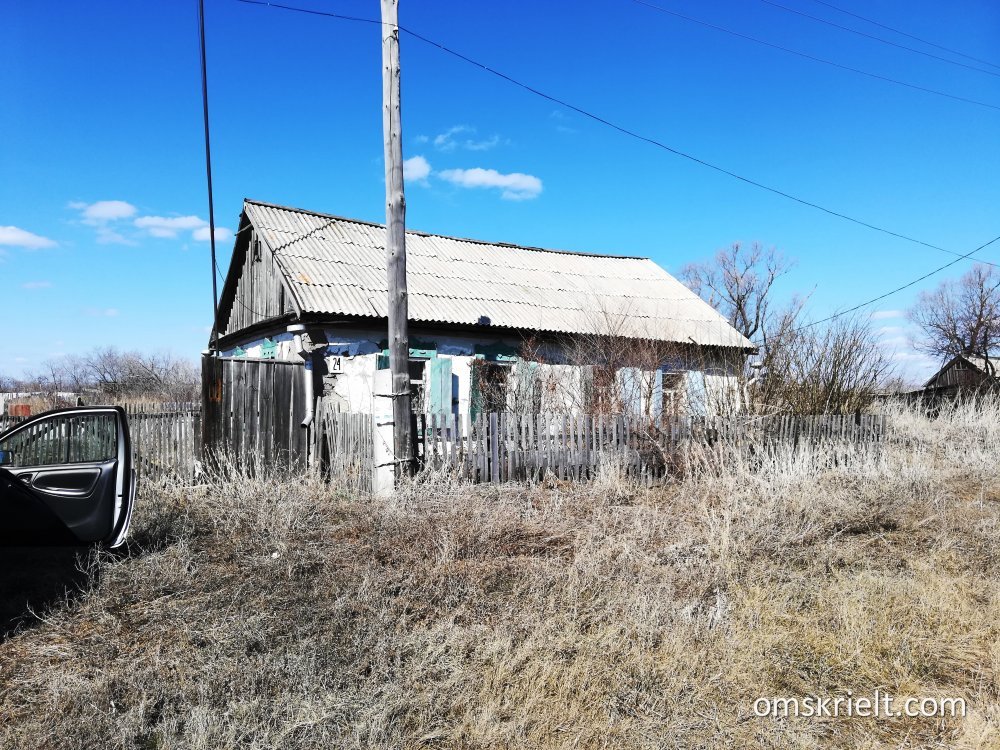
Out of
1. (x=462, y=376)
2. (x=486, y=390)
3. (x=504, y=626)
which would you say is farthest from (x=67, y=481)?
(x=486, y=390)

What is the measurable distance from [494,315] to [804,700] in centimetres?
1049

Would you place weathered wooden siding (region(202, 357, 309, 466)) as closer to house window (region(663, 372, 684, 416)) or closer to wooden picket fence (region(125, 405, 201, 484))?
wooden picket fence (region(125, 405, 201, 484))

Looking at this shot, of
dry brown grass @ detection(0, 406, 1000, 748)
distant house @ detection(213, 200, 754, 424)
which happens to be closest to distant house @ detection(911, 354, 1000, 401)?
distant house @ detection(213, 200, 754, 424)

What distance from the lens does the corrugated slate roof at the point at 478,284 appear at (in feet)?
40.4

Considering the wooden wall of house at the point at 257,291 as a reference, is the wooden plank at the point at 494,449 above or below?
below

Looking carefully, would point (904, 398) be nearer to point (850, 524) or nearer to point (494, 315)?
point (494, 315)

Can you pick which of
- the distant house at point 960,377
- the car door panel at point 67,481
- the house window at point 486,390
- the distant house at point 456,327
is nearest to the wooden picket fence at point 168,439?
the distant house at point 456,327

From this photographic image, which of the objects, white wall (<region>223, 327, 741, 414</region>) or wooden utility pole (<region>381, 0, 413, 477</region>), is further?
white wall (<region>223, 327, 741, 414</region>)

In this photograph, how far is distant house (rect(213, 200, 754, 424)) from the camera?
11.4 meters

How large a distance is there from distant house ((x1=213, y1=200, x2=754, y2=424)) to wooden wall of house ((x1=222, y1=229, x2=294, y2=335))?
0.05 metres

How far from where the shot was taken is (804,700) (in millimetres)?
3438

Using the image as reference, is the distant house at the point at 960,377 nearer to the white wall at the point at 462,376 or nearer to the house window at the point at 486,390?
the white wall at the point at 462,376

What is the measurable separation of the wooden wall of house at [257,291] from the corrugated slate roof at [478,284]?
23.0 inches

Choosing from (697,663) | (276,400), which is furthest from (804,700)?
(276,400)
